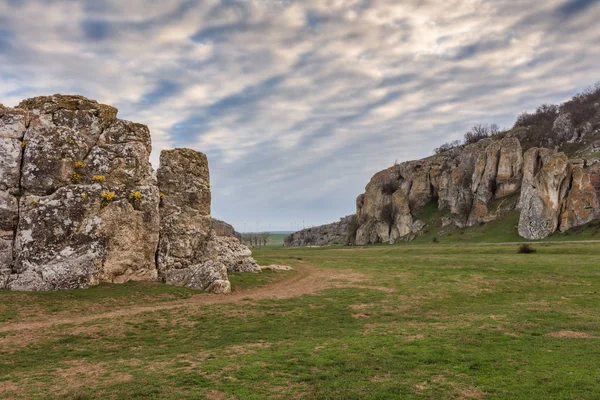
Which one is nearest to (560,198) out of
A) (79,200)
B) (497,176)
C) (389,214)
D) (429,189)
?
(497,176)

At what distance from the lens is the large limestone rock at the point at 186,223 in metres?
32.5

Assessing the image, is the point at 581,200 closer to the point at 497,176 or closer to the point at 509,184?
the point at 509,184

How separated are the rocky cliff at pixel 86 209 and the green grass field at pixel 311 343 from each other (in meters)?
2.33

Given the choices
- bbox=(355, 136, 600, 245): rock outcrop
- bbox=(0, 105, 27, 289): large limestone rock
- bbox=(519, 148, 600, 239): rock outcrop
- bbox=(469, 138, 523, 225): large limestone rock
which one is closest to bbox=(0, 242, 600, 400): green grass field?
bbox=(0, 105, 27, 289): large limestone rock

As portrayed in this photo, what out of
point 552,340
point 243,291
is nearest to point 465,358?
point 552,340

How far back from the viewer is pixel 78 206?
1139 inches

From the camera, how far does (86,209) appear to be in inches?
1148

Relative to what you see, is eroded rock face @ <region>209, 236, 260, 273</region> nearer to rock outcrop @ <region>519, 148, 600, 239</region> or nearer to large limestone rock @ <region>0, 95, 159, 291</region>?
large limestone rock @ <region>0, 95, 159, 291</region>

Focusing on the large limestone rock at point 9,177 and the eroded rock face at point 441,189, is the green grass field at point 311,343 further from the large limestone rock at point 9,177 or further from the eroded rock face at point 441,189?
the eroded rock face at point 441,189

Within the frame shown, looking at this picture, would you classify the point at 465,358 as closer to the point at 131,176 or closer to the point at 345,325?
the point at 345,325

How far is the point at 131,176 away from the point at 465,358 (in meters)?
29.2

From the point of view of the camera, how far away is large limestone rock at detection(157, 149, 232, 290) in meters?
32.5

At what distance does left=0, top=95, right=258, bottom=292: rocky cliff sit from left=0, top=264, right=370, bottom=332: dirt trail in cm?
250

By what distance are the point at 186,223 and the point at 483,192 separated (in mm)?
114883
